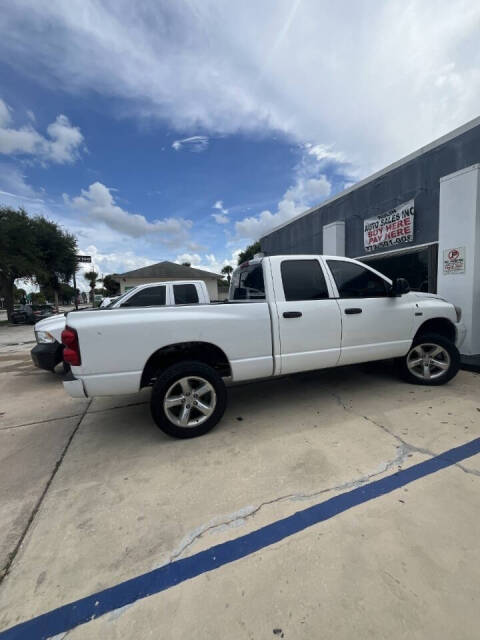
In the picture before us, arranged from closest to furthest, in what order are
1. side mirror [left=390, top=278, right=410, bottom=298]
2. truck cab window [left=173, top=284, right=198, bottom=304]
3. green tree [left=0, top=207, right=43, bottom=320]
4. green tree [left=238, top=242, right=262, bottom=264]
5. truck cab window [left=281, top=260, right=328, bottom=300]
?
truck cab window [left=281, top=260, right=328, bottom=300], side mirror [left=390, top=278, right=410, bottom=298], truck cab window [left=173, top=284, right=198, bottom=304], green tree [left=0, top=207, right=43, bottom=320], green tree [left=238, top=242, right=262, bottom=264]

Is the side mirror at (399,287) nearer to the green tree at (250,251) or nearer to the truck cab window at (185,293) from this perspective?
the truck cab window at (185,293)

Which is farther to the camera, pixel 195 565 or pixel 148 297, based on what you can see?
pixel 148 297

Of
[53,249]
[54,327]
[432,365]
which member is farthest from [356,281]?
[53,249]

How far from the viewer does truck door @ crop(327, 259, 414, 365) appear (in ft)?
12.4

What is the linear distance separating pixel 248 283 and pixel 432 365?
3054mm

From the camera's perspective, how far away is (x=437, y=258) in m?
6.26

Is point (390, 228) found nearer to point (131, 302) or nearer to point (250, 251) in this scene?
point (131, 302)

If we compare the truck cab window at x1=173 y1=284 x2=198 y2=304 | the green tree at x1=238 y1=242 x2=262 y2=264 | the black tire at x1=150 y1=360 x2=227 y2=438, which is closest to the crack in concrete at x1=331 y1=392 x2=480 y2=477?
the black tire at x1=150 y1=360 x2=227 y2=438

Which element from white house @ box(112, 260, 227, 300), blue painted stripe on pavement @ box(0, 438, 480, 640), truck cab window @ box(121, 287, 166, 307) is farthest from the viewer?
white house @ box(112, 260, 227, 300)

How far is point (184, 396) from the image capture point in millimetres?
3084

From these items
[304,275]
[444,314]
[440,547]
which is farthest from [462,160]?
[440,547]

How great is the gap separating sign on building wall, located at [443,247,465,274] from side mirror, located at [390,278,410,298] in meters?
2.70

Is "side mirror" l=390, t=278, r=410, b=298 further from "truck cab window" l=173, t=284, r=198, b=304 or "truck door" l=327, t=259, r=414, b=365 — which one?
"truck cab window" l=173, t=284, r=198, b=304

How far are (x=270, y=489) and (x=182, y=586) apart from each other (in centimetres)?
92
